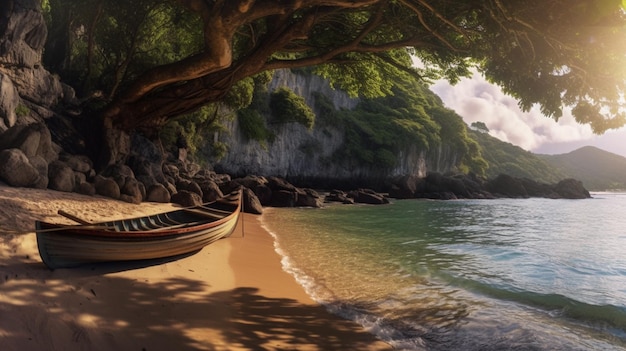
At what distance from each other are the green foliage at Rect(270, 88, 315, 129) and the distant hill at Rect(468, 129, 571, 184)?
82.5m

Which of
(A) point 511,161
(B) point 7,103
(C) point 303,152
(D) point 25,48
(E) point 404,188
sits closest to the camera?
(B) point 7,103

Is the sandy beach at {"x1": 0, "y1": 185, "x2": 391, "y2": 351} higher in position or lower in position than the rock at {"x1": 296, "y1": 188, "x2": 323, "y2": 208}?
lower

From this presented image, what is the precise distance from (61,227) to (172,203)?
946 centimetres

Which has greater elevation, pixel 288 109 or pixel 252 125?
pixel 288 109

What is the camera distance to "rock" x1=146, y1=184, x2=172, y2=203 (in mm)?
13258

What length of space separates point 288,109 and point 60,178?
113ft

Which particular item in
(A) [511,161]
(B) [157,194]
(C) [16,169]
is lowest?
(B) [157,194]

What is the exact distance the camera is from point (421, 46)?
462 inches

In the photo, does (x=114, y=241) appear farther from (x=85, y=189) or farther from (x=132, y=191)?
(x=132, y=191)

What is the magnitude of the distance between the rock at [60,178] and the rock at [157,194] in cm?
297

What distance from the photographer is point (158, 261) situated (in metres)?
5.97

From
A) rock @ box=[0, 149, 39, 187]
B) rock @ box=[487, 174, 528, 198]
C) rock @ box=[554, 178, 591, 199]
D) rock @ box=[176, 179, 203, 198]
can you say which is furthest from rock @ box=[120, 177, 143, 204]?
rock @ box=[554, 178, 591, 199]

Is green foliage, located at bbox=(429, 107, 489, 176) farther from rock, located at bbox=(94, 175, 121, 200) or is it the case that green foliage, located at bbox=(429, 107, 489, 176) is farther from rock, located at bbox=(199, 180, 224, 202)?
rock, located at bbox=(94, 175, 121, 200)

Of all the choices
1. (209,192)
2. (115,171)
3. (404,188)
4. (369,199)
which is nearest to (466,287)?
(115,171)
